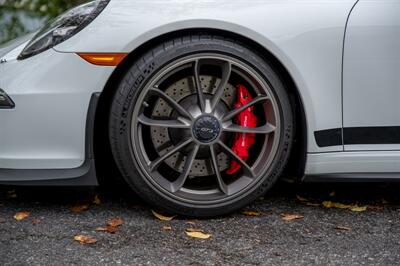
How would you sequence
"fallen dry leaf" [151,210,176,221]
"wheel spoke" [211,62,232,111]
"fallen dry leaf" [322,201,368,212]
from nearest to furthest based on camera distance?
1. "wheel spoke" [211,62,232,111]
2. "fallen dry leaf" [151,210,176,221]
3. "fallen dry leaf" [322,201,368,212]

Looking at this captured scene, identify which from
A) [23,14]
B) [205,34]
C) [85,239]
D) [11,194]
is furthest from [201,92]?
[23,14]

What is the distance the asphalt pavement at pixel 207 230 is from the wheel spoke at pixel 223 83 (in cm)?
57

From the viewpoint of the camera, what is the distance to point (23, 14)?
24.2ft

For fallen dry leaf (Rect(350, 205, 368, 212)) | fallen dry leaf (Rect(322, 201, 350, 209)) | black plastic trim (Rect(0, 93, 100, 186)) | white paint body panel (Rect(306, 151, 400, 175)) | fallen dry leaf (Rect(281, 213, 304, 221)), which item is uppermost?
black plastic trim (Rect(0, 93, 100, 186))

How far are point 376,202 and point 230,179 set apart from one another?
864mm

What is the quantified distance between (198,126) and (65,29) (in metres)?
0.77

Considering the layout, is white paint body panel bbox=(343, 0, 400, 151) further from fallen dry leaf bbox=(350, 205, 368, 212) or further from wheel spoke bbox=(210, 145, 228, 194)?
wheel spoke bbox=(210, 145, 228, 194)

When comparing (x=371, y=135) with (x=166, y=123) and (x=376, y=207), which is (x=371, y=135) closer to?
(x=376, y=207)

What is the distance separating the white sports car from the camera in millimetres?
2998

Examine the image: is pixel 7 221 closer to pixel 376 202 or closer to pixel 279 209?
pixel 279 209

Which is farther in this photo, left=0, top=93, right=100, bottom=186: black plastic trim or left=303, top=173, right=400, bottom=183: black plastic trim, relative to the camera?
left=303, top=173, right=400, bottom=183: black plastic trim

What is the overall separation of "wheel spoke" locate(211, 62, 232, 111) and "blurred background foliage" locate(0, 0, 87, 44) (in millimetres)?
4479

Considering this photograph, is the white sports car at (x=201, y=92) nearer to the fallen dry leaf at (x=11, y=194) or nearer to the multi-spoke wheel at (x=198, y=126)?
the multi-spoke wheel at (x=198, y=126)

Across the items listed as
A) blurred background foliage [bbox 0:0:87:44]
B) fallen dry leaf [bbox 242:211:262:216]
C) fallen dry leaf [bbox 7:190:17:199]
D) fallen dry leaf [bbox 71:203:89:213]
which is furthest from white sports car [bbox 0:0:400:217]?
blurred background foliage [bbox 0:0:87:44]
